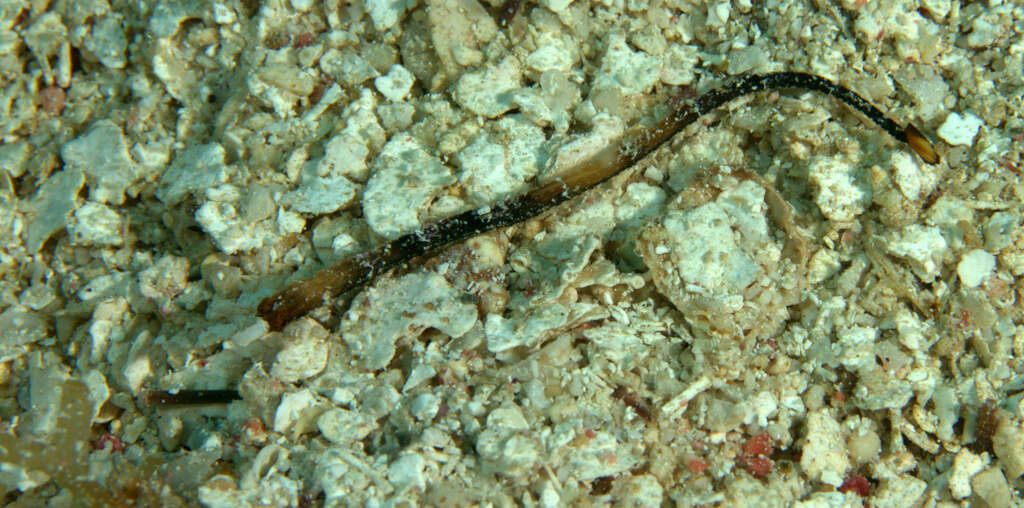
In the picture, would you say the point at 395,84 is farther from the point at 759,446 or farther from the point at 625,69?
the point at 759,446

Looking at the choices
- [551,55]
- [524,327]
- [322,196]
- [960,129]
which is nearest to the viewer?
[524,327]

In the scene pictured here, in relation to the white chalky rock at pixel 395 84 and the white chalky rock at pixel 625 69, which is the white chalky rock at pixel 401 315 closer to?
the white chalky rock at pixel 395 84

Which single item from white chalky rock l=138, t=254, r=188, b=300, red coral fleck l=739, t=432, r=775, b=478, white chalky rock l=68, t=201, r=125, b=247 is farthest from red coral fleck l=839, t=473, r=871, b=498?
white chalky rock l=68, t=201, r=125, b=247

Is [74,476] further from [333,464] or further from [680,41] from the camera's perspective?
[680,41]

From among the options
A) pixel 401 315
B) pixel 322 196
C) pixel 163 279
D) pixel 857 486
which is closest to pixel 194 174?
pixel 163 279

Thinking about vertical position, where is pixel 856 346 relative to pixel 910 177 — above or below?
below

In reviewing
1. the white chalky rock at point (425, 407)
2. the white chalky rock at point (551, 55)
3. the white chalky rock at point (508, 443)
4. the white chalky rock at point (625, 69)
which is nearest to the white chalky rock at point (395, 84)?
the white chalky rock at point (551, 55)
